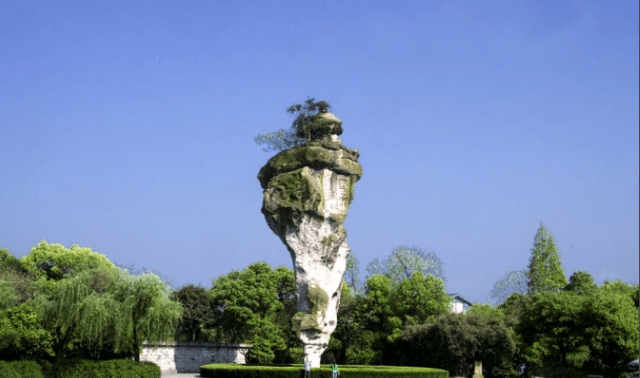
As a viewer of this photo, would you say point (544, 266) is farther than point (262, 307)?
Yes

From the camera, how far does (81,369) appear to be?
76.5ft

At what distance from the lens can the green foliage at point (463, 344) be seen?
33469 mm

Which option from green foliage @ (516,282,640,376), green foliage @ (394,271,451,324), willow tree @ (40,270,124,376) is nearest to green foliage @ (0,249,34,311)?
willow tree @ (40,270,124,376)

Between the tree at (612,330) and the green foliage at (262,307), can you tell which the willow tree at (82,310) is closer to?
the green foliage at (262,307)

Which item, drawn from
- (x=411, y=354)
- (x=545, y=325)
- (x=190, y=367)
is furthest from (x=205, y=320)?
(x=545, y=325)

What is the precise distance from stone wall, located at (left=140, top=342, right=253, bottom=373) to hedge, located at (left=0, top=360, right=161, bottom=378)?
13.4m

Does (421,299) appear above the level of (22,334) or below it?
above

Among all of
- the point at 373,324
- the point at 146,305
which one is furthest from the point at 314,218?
the point at 373,324

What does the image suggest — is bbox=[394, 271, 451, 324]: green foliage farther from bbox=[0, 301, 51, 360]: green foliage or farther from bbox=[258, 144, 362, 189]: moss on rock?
bbox=[0, 301, 51, 360]: green foliage

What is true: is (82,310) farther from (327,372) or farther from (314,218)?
(314,218)

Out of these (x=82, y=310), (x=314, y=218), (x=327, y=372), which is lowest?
(x=327, y=372)

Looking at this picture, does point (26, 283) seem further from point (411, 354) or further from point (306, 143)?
point (411, 354)

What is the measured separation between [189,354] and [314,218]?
17.2 metres

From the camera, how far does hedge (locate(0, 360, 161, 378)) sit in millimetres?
21125
